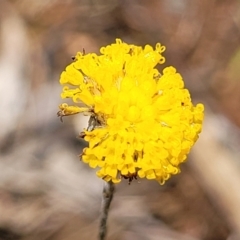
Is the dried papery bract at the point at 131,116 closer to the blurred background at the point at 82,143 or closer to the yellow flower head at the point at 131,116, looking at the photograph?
the yellow flower head at the point at 131,116

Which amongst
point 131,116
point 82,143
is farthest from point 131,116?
point 82,143

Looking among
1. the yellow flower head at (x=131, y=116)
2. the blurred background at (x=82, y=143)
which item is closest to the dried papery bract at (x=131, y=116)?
the yellow flower head at (x=131, y=116)

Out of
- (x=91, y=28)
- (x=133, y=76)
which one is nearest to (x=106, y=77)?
(x=133, y=76)

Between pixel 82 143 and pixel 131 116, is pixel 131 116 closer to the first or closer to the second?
pixel 131 116

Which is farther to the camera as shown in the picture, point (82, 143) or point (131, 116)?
point (82, 143)

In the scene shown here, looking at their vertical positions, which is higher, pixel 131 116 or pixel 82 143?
pixel 82 143

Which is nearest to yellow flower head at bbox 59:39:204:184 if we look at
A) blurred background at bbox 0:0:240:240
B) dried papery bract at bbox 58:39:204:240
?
dried papery bract at bbox 58:39:204:240

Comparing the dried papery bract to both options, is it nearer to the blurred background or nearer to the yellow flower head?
the yellow flower head
